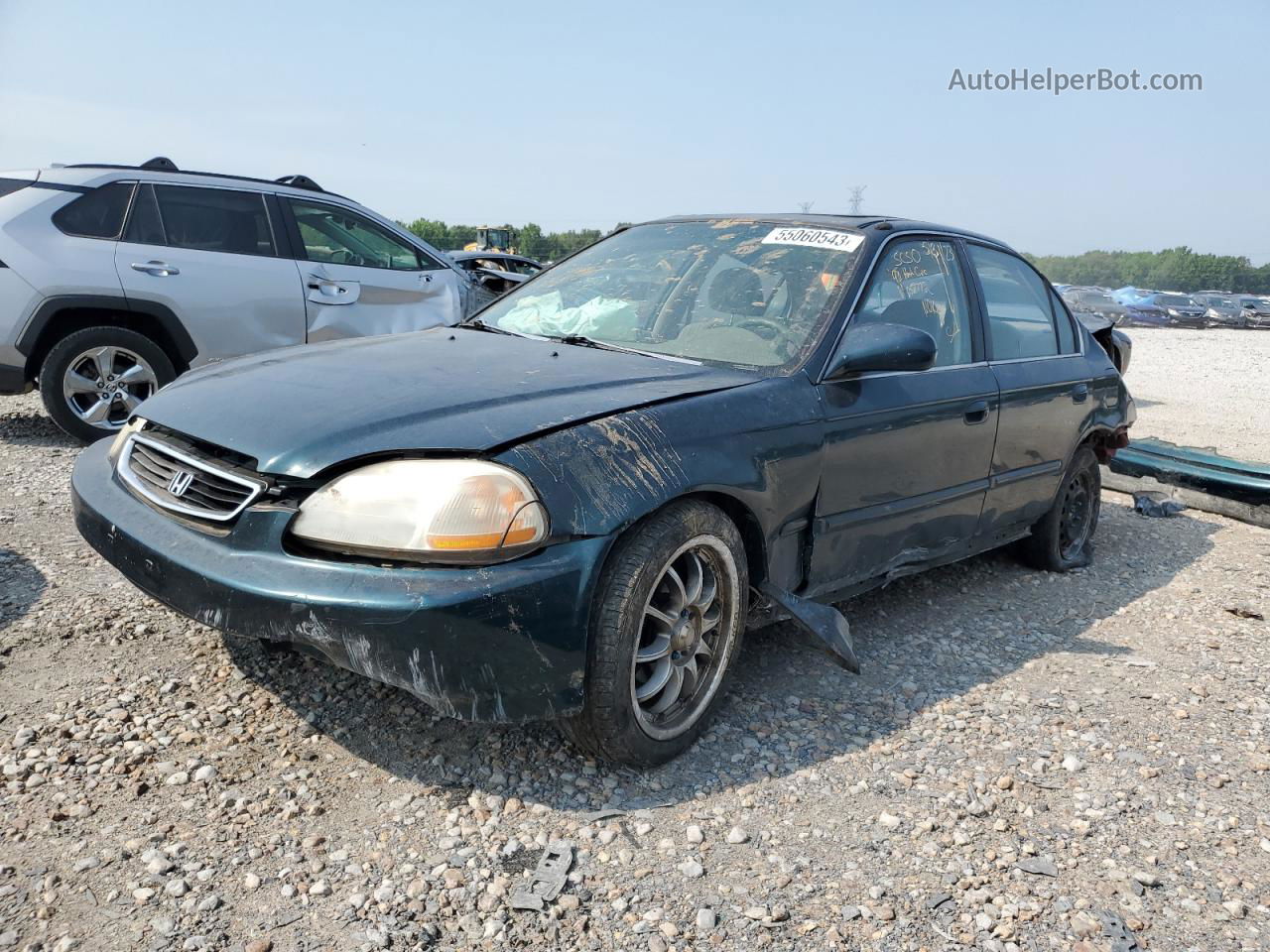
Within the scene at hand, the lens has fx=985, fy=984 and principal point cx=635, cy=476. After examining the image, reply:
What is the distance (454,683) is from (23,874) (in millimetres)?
994

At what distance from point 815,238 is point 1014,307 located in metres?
1.30

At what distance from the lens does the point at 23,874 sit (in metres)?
2.13

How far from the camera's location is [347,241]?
7.21 meters

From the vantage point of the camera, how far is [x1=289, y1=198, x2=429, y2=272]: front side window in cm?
700

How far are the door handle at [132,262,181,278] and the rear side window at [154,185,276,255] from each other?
17 centimetres

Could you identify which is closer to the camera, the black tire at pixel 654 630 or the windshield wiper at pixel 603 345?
the black tire at pixel 654 630

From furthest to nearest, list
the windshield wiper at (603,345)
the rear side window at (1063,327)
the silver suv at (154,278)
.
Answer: the silver suv at (154,278)
the rear side window at (1063,327)
the windshield wiper at (603,345)

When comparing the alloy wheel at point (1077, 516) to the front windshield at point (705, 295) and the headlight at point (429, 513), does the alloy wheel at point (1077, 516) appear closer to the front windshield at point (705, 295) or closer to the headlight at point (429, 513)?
the front windshield at point (705, 295)

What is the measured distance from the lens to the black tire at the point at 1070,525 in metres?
4.84

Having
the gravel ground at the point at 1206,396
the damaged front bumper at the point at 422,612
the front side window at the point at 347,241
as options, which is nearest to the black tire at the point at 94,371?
the front side window at the point at 347,241

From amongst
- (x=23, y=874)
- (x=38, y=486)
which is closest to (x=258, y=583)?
(x=23, y=874)

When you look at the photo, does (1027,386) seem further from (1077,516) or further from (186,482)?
(186,482)

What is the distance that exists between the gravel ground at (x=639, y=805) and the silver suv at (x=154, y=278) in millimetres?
2839

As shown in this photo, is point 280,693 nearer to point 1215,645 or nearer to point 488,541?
point 488,541
